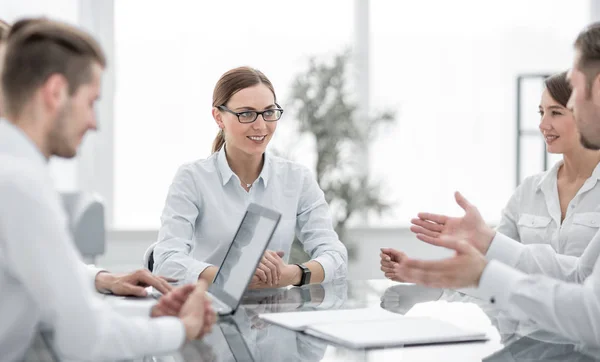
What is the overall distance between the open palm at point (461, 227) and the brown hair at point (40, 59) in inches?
47.7

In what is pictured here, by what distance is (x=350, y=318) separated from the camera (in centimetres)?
184

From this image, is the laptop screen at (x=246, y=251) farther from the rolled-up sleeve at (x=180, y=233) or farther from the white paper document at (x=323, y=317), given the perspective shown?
the rolled-up sleeve at (x=180, y=233)

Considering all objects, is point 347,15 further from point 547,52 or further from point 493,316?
point 493,316

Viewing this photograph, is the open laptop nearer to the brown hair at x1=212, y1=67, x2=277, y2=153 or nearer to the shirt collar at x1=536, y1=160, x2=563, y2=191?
the brown hair at x1=212, y1=67, x2=277, y2=153

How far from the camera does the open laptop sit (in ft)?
6.33

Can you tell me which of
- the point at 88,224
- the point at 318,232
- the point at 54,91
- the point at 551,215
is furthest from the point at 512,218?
the point at 88,224

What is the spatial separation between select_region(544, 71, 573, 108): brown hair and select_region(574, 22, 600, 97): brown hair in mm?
1053

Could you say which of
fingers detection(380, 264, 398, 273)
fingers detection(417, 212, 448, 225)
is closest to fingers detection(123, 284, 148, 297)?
fingers detection(380, 264, 398, 273)

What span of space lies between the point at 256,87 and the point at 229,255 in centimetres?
91

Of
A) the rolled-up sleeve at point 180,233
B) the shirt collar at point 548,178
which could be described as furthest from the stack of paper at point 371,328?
the shirt collar at point 548,178

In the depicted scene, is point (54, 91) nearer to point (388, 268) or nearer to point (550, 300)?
point (550, 300)

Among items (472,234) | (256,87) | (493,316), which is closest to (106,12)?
(256,87)

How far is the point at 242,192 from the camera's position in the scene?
2.83 metres

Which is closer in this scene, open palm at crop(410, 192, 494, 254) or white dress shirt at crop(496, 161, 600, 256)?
open palm at crop(410, 192, 494, 254)
